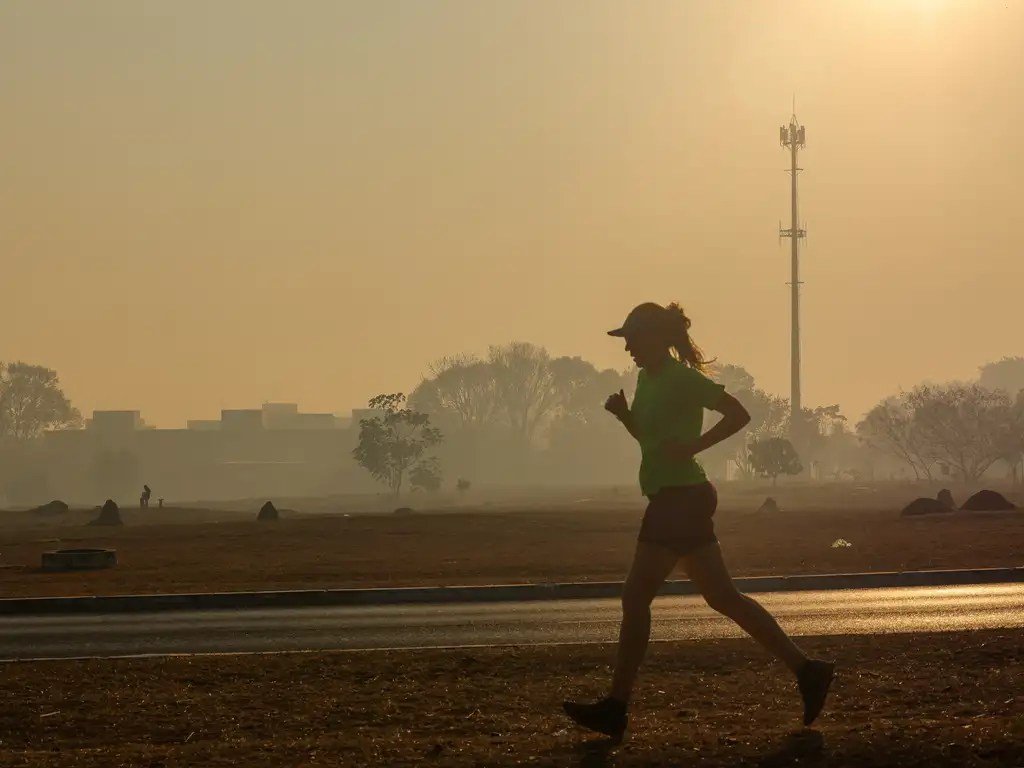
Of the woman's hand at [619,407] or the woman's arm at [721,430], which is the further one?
the woman's hand at [619,407]

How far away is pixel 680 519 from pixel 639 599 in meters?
0.47

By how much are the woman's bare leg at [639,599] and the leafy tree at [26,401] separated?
502 ft

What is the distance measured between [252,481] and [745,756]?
570 feet

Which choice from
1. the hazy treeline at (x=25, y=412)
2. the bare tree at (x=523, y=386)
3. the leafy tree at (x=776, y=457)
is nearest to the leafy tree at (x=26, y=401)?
the hazy treeline at (x=25, y=412)

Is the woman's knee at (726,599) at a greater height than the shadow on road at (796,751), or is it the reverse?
the woman's knee at (726,599)

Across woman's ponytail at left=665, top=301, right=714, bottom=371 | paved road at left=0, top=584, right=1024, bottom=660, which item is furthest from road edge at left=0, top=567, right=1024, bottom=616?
woman's ponytail at left=665, top=301, right=714, bottom=371

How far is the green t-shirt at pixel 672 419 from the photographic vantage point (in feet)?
27.3

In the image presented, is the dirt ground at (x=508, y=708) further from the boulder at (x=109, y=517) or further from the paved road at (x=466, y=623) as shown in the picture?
the boulder at (x=109, y=517)

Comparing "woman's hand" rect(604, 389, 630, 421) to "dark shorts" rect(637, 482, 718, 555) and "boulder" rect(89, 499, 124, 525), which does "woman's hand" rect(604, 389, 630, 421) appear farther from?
"boulder" rect(89, 499, 124, 525)

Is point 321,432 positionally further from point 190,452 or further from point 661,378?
point 661,378

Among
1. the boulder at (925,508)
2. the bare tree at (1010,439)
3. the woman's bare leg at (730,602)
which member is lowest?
the woman's bare leg at (730,602)

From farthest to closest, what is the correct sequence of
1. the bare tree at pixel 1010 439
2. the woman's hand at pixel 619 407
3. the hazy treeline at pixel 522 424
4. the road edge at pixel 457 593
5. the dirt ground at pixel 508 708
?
the hazy treeline at pixel 522 424 < the bare tree at pixel 1010 439 < the road edge at pixel 457 593 < the woman's hand at pixel 619 407 < the dirt ground at pixel 508 708

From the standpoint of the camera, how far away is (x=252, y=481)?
584 ft

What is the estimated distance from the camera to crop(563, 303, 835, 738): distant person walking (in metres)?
8.23
